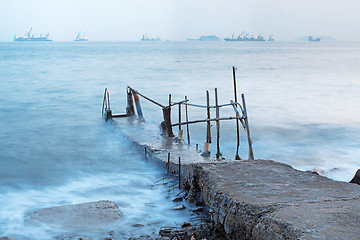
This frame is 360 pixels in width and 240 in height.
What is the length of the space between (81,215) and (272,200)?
3.14 m

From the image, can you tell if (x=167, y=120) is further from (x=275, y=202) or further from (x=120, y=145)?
(x=275, y=202)

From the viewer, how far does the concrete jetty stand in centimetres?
376

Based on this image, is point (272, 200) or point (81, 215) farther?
point (81, 215)

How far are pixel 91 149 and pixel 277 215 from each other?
8.22m

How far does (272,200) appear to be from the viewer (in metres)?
4.51

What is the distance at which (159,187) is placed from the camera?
7.73 meters

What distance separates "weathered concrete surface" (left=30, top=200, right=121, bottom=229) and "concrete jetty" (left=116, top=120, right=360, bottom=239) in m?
1.32

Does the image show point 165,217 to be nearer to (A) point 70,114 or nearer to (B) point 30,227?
(B) point 30,227

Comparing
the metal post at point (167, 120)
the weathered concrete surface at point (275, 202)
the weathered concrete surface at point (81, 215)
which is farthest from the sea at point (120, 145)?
the metal post at point (167, 120)

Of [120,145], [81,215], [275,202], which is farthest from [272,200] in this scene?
[120,145]

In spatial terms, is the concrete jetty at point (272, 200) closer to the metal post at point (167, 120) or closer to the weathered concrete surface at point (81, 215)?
the weathered concrete surface at point (81, 215)

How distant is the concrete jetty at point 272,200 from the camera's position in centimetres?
376

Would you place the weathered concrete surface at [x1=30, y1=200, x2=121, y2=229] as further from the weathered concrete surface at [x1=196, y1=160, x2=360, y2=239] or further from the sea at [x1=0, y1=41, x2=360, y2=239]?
the weathered concrete surface at [x1=196, y1=160, x2=360, y2=239]

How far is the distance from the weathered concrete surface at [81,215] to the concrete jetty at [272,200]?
4.31 ft
